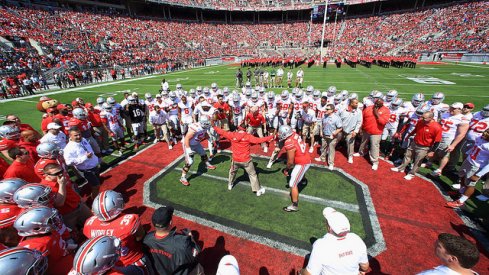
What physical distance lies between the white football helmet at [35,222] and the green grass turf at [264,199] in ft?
10.2

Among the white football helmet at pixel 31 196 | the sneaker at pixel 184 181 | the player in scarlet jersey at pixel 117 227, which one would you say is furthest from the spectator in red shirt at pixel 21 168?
the sneaker at pixel 184 181

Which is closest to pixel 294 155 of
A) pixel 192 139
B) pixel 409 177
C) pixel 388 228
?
pixel 388 228

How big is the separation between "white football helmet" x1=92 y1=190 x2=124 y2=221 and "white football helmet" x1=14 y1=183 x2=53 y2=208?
974mm

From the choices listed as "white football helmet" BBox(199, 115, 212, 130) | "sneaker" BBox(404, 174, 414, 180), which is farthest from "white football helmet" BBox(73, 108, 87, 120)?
"sneaker" BBox(404, 174, 414, 180)

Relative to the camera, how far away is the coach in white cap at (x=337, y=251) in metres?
2.63

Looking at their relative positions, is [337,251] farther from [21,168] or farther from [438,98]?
[438,98]

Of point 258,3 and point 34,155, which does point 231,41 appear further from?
point 34,155

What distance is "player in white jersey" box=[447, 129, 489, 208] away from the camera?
489cm

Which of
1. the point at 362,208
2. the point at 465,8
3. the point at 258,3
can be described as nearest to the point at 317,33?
the point at 258,3

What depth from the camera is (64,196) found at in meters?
3.96

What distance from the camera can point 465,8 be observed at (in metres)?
40.3

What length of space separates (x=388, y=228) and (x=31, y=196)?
6567 millimetres

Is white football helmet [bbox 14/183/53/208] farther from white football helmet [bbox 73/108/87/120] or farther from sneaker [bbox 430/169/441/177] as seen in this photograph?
sneaker [bbox 430/169/441/177]

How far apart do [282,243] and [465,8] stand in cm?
5989
